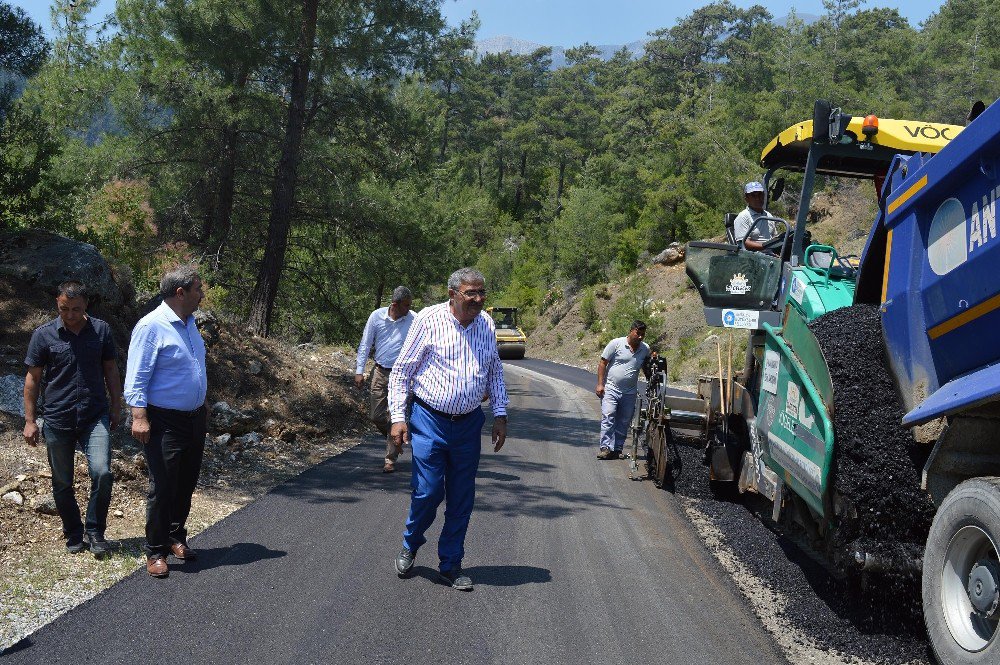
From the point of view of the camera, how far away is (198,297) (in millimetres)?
5523

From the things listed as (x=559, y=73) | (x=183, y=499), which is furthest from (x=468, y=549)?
(x=559, y=73)

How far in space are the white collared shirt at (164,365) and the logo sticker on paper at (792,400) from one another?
3746 millimetres

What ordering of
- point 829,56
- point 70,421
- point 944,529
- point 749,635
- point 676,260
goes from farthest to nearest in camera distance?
point 829,56
point 676,260
point 70,421
point 749,635
point 944,529

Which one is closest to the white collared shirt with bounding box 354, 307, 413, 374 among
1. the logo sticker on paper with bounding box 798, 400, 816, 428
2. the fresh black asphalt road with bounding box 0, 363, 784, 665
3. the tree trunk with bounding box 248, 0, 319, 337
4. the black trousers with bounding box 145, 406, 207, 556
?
the fresh black asphalt road with bounding box 0, 363, 784, 665

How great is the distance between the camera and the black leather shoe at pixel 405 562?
17.5ft

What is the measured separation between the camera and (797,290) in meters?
6.12

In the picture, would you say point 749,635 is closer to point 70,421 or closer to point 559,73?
point 70,421

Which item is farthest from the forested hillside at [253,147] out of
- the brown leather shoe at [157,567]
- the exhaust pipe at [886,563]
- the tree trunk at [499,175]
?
the tree trunk at [499,175]

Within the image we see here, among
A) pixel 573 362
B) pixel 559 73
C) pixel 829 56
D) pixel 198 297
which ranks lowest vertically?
pixel 573 362

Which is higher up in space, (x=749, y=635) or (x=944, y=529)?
(x=944, y=529)

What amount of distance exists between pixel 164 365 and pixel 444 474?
188 cm

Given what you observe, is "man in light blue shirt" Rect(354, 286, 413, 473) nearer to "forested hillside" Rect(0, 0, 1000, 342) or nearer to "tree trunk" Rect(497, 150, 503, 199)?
"forested hillside" Rect(0, 0, 1000, 342)

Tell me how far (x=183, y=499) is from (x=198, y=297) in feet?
4.32

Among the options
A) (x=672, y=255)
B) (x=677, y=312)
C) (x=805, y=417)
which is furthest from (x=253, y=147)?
(x=672, y=255)
